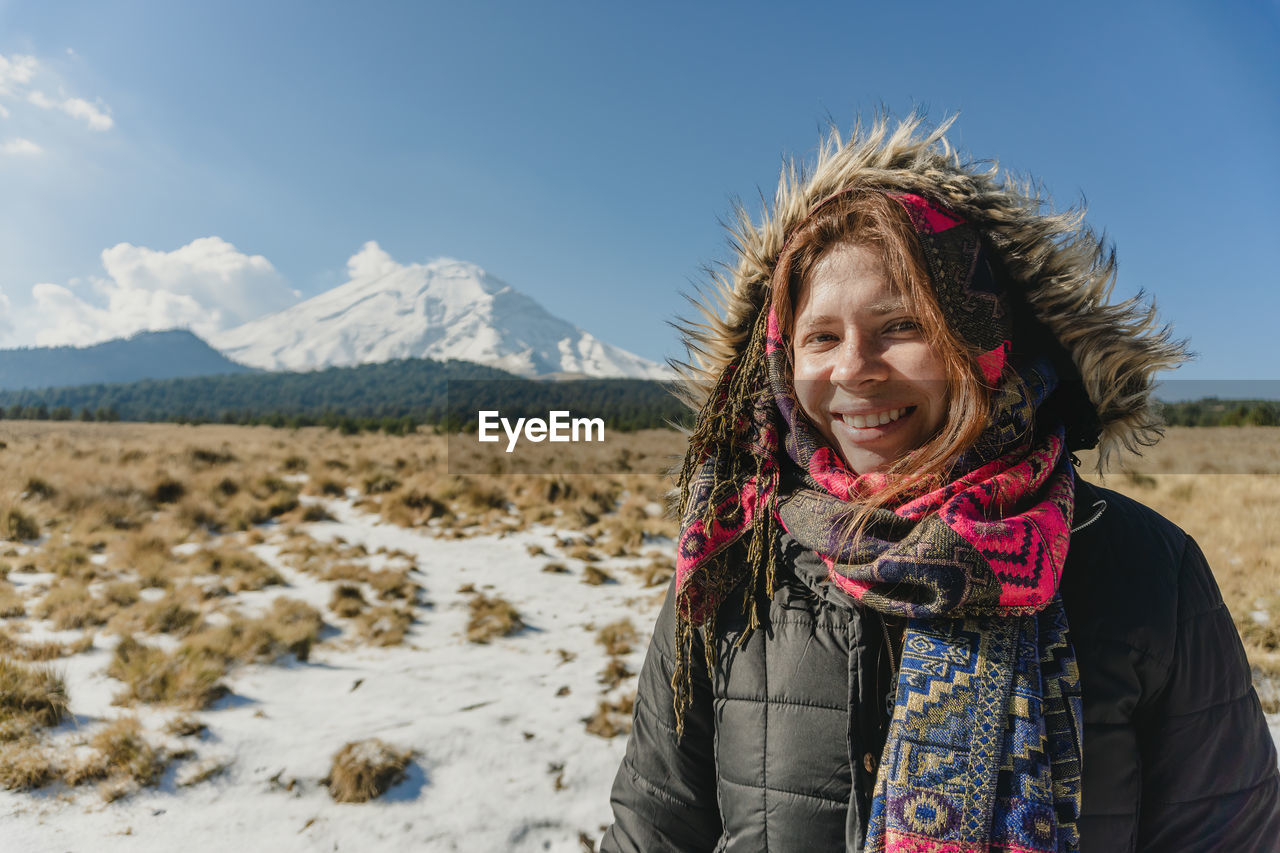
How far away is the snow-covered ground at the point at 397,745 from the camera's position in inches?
128

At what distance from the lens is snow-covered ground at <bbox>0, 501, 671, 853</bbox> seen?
324 cm

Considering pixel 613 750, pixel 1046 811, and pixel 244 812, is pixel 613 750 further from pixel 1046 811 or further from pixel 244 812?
pixel 1046 811

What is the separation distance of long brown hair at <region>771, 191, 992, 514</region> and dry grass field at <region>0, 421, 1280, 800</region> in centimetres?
66

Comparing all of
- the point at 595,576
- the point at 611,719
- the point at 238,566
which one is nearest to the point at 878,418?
the point at 611,719

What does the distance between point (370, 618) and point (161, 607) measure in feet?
5.52

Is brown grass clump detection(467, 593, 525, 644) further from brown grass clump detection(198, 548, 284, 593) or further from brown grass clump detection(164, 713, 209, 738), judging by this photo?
brown grass clump detection(198, 548, 284, 593)

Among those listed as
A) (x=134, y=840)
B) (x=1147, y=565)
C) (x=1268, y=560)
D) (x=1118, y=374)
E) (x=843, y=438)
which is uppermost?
(x=1118, y=374)

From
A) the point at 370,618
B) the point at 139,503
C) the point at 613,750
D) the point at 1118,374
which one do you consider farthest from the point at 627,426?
the point at 1118,374

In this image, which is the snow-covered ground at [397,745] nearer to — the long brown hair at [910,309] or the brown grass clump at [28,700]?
the brown grass clump at [28,700]

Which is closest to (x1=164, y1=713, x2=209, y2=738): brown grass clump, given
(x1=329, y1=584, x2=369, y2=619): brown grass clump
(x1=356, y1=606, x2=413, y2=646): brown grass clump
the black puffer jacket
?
(x1=356, y1=606, x2=413, y2=646): brown grass clump

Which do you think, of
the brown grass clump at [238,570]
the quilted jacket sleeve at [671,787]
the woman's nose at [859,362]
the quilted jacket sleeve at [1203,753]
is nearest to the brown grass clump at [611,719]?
the quilted jacket sleeve at [671,787]

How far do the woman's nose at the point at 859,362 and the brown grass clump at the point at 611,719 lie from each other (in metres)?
3.48

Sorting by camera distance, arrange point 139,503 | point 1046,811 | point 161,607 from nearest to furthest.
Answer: point 1046,811
point 161,607
point 139,503

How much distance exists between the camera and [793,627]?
1.24 meters
